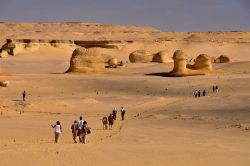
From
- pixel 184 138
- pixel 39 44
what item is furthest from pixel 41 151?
pixel 39 44

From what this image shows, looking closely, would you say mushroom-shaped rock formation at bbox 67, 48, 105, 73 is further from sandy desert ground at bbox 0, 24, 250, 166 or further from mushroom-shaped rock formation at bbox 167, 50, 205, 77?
mushroom-shaped rock formation at bbox 167, 50, 205, 77

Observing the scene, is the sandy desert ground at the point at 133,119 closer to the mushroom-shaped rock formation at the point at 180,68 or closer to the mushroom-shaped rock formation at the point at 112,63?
the mushroom-shaped rock formation at the point at 180,68

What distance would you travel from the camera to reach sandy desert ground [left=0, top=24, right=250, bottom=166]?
535 inches

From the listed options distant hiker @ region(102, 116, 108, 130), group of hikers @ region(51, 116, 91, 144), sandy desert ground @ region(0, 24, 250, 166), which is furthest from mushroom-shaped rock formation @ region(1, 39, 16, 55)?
group of hikers @ region(51, 116, 91, 144)

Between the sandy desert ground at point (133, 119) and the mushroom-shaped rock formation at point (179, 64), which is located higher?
the mushroom-shaped rock formation at point (179, 64)

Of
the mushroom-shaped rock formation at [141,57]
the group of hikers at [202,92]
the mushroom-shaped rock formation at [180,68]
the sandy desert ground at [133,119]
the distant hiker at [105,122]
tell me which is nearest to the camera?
the sandy desert ground at [133,119]

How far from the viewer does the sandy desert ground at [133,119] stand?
535 inches

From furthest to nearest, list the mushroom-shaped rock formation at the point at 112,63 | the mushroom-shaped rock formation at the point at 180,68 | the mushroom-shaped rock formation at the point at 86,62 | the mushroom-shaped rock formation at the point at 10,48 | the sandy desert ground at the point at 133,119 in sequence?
1. the mushroom-shaped rock formation at the point at 10,48
2. the mushroom-shaped rock formation at the point at 112,63
3. the mushroom-shaped rock formation at the point at 86,62
4. the mushroom-shaped rock formation at the point at 180,68
5. the sandy desert ground at the point at 133,119

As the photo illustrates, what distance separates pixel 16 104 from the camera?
30938mm

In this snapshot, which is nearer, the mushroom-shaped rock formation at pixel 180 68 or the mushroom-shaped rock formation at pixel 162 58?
the mushroom-shaped rock formation at pixel 180 68

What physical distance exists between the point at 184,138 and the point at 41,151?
23.3 ft

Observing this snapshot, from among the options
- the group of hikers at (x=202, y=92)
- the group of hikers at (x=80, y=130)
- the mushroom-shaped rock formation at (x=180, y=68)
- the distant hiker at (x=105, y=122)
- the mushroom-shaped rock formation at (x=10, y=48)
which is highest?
the mushroom-shaped rock formation at (x=10, y=48)

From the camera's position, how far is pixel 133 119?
27.1m

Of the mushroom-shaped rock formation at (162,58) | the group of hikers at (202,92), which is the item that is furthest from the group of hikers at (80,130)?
the mushroom-shaped rock formation at (162,58)
